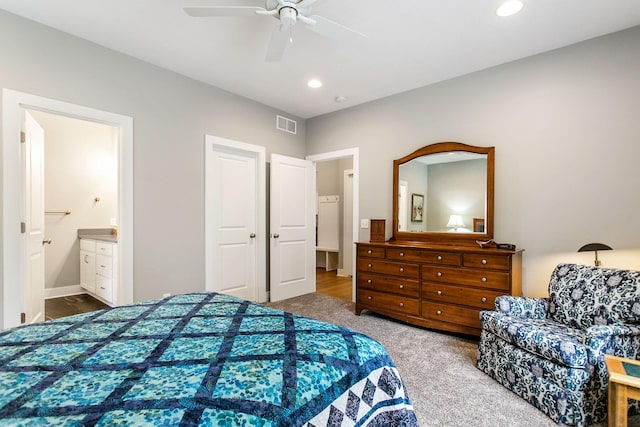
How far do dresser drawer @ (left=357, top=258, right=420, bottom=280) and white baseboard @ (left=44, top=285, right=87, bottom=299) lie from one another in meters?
4.37

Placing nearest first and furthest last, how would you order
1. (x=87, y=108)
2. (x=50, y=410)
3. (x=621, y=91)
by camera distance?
(x=50, y=410)
(x=621, y=91)
(x=87, y=108)


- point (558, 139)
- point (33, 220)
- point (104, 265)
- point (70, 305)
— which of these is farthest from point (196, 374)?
point (70, 305)

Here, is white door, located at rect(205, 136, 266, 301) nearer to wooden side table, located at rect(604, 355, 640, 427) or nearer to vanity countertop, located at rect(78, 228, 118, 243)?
vanity countertop, located at rect(78, 228, 118, 243)

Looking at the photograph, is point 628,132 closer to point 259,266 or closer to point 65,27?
point 259,266

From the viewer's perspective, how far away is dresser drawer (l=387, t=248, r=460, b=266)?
9.59 ft

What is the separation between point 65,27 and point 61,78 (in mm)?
414

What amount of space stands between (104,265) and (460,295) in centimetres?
434

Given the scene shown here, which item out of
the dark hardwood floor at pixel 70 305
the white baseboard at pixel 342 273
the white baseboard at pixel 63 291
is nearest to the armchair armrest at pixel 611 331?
the white baseboard at pixel 342 273

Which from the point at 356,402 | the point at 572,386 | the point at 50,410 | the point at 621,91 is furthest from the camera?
the point at 621,91

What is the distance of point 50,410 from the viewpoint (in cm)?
75

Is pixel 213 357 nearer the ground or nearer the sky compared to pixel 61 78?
nearer the ground

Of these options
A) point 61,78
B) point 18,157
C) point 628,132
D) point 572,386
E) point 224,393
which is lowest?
point 572,386

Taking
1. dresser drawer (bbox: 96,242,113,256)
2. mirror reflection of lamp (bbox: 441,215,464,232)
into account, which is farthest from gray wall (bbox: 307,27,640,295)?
dresser drawer (bbox: 96,242,113,256)

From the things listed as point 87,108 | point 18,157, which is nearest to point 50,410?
point 18,157
